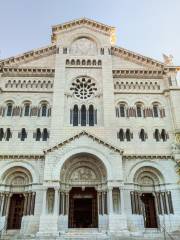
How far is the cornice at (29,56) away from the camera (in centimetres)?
3114

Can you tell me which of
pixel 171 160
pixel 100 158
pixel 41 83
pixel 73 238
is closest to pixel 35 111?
pixel 41 83

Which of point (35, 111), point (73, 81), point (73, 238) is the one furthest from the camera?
point (73, 81)

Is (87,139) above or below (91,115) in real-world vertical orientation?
below

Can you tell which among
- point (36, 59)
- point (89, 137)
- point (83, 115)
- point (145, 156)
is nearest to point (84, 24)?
point (36, 59)

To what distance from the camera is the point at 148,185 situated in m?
26.1

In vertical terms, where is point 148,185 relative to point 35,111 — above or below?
below

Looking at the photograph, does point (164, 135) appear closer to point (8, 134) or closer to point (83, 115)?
point (83, 115)

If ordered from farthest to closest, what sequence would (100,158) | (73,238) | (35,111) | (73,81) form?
(73,81)
(35,111)
(100,158)
(73,238)

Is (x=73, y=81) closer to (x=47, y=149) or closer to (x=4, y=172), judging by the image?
(x=47, y=149)

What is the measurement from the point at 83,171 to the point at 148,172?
717cm

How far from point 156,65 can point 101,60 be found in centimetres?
731

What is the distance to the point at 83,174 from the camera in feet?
84.9

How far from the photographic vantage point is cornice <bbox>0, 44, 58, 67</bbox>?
31.1m

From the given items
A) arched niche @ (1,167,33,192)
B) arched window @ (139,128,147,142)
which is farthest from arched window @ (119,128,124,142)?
arched niche @ (1,167,33,192)
